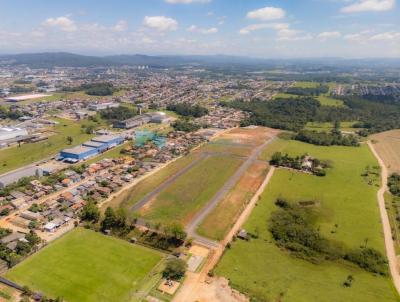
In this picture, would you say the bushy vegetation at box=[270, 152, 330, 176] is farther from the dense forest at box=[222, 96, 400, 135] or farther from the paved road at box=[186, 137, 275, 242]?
the dense forest at box=[222, 96, 400, 135]

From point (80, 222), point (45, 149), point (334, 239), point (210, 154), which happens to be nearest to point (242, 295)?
point (334, 239)

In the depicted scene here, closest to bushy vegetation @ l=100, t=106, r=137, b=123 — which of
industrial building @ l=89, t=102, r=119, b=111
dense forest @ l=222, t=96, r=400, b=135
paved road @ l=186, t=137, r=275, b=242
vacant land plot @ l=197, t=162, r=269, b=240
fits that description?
industrial building @ l=89, t=102, r=119, b=111

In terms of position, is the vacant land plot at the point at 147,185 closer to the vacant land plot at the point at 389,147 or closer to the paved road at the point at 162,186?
the paved road at the point at 162,186

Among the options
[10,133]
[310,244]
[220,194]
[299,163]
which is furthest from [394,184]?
[10,133]

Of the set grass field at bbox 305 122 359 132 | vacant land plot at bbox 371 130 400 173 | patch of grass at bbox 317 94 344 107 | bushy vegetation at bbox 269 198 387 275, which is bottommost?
bushy vegetation at bbox 269 198 387 275

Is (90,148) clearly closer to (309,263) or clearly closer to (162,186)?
(162,186)

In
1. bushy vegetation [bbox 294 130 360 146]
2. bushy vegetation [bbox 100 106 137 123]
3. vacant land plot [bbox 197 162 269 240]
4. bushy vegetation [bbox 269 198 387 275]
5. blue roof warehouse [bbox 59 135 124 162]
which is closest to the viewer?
bushy vegetation [bbox 269 198 387 275]
